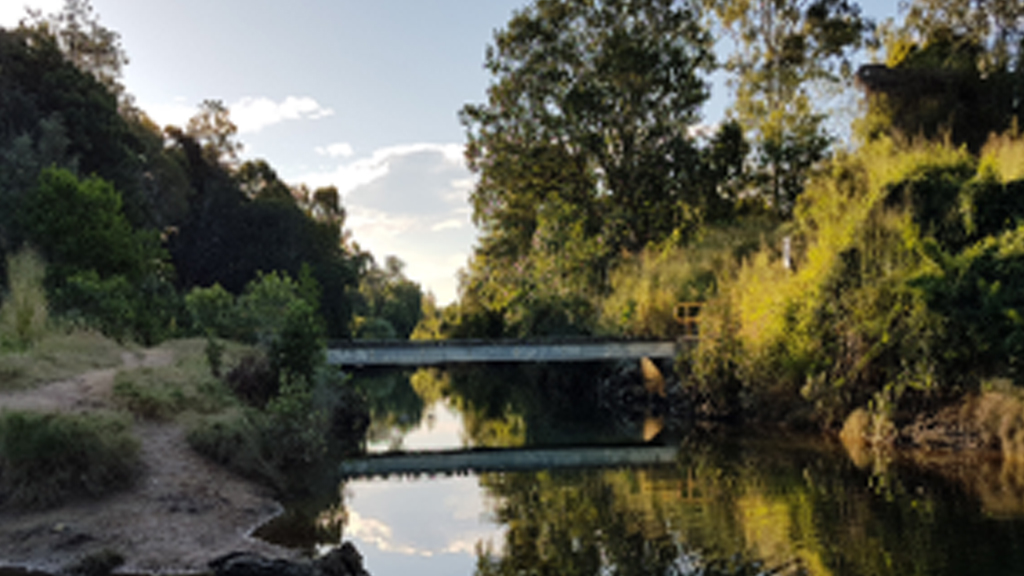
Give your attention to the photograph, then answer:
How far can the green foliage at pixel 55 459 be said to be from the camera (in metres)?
9.74

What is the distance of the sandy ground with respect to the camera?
8.38 metres

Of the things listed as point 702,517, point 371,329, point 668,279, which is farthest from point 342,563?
point 371,329

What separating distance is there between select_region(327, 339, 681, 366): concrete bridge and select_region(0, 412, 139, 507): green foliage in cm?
1185

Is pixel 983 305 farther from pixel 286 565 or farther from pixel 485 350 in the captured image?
pixel 485 350

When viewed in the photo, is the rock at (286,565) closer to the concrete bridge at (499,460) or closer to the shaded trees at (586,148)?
the concrete bridge at (499,460)

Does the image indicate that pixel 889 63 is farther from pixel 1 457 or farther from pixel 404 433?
pixel 1 457

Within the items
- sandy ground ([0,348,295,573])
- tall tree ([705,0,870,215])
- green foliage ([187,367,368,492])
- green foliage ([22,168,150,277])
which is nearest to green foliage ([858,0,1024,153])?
tall tree ([705,0,870,215])

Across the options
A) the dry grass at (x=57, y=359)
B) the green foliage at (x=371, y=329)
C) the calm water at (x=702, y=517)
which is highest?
the green foliage at (x=371, y=329)

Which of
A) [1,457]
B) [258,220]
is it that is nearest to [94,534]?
[1,457]

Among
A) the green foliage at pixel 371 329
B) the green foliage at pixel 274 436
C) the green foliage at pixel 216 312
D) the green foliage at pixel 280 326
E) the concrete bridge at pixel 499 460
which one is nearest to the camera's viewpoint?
the green foliage at pixel 274 436

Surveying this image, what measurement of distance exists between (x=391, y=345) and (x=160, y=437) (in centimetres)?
1041

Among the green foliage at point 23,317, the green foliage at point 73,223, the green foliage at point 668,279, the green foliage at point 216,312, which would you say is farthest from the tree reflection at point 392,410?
the green foliage at point 73,223

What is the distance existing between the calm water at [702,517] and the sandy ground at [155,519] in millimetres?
765

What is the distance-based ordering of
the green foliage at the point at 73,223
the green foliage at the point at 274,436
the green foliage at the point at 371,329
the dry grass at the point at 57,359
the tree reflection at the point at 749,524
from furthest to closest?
1. the green foliage at the point at 371,329
2. the green foliage at the point at 73,223
3. the dry grass at the point at 57,359
4. the green foliage at the point at 274,436
5. the tree reflection at the point at 749,524
